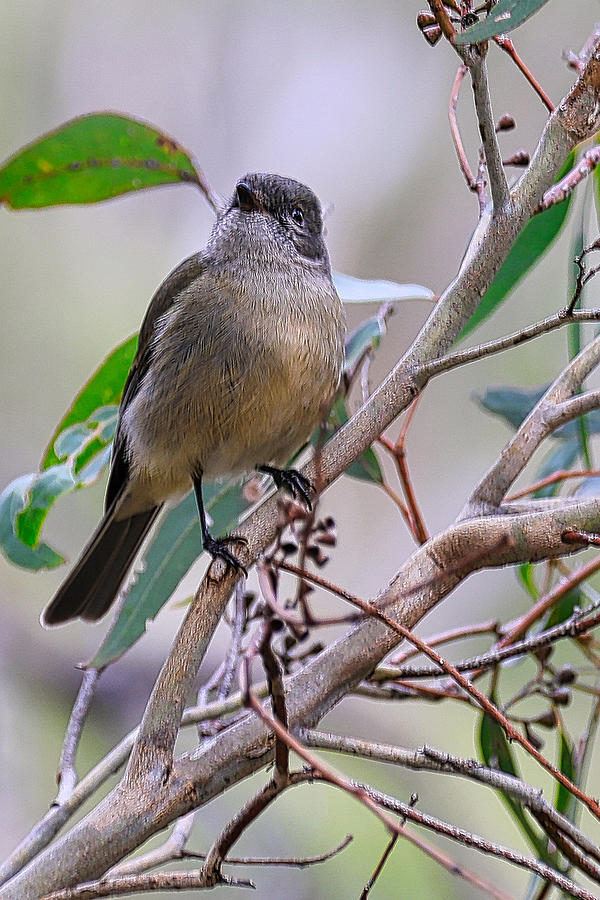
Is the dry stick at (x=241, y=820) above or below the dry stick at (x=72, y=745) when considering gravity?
above


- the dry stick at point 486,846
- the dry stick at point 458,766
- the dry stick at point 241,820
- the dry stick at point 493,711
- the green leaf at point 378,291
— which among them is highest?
the green leaf at point 378,291

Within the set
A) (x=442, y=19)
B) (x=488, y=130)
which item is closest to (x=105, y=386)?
(x=488, y=130)

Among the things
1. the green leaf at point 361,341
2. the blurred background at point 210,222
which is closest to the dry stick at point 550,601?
the green leaf at point 361,341

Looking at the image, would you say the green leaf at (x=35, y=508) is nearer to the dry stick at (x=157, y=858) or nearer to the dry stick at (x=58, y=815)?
the dry stick at (x=58, y=815)

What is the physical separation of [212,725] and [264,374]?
0.81m

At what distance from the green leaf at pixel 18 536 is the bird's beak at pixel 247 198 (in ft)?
3.14

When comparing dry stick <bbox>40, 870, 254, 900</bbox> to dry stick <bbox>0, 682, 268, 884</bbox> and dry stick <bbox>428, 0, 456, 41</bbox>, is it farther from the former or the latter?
dry stick <bbox>428, 0, 456, 41</bbox>

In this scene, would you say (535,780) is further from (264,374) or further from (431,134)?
(431,134)

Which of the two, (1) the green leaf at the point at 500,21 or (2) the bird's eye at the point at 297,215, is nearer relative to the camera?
(1) the green leaf at the point at 500,21

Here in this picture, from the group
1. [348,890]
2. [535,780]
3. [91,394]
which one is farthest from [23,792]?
[91,394]

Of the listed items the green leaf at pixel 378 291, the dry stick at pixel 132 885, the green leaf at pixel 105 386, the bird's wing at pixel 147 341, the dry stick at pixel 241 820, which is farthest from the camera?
the bird's wing at pixel 147 341

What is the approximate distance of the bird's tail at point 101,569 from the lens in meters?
2.75

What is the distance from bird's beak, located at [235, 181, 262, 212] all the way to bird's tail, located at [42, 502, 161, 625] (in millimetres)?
847

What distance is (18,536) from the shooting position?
6.74 feet
